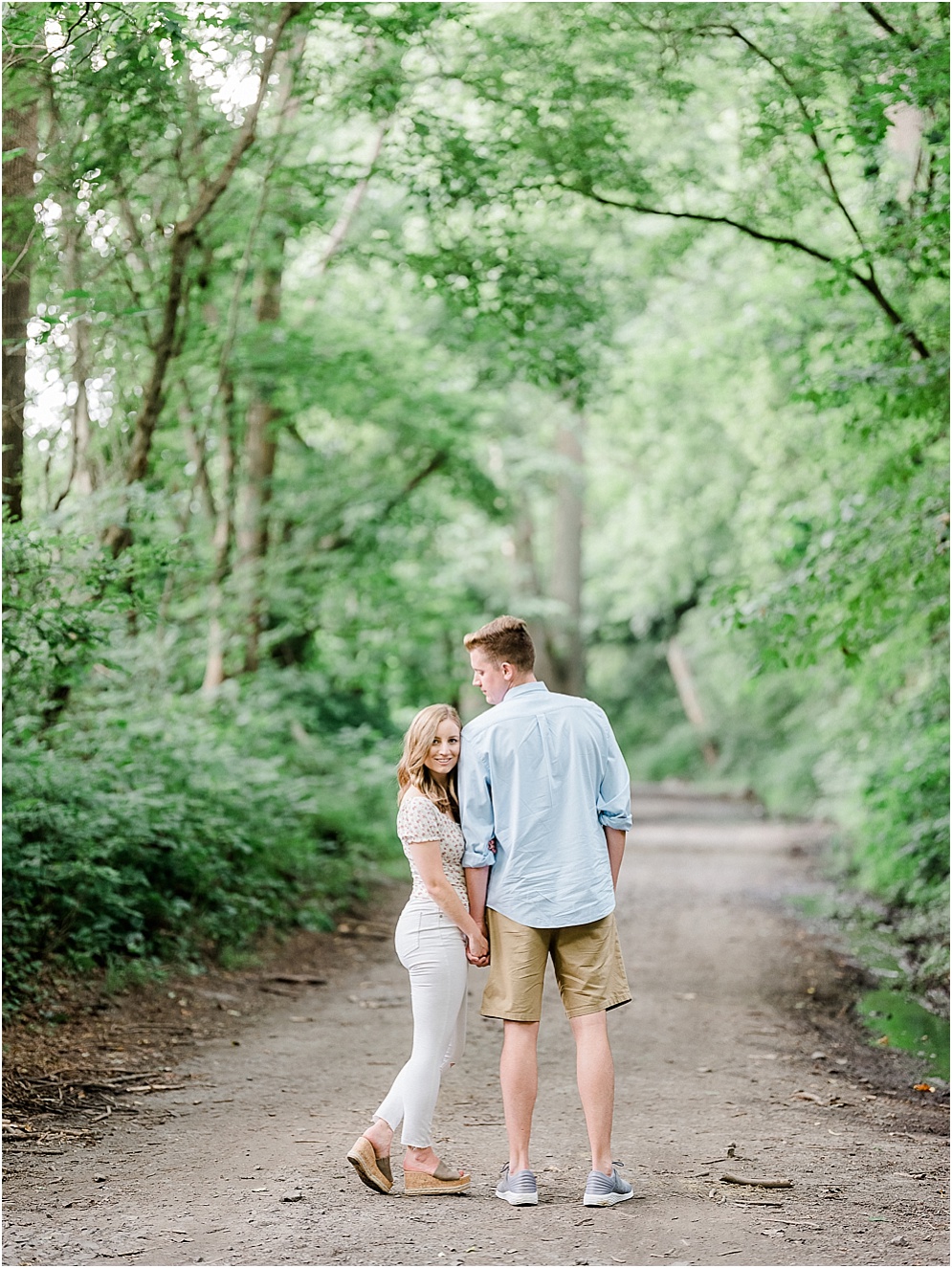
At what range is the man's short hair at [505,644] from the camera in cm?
436

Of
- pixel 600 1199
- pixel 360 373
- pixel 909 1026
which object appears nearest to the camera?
pixel 600 1199

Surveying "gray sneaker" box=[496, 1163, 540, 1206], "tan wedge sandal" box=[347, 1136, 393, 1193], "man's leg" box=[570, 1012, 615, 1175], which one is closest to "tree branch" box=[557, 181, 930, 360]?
"man's leg" box=[570, 1012, 615, 1175]

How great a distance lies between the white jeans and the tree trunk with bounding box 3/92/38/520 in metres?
3.55

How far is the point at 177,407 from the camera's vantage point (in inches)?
422

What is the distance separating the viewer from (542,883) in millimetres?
4176

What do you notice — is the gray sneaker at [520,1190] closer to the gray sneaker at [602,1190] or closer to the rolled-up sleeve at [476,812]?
the gray sneaker at [602,1190]

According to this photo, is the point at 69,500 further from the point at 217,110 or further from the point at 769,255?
the point at 769,255

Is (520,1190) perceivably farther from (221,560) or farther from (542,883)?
(221,560)

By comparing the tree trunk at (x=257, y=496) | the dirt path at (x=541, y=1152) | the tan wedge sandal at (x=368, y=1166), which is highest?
the tree trunk at (x=257, y=496)

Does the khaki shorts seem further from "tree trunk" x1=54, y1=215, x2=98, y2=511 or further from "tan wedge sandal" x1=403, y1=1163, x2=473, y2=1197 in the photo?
"tree trunk" x1=54, y1=215, x2=98, y2=511

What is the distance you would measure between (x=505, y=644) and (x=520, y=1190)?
6.18 feet

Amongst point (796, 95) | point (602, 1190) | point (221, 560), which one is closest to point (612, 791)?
point (602, 1190)

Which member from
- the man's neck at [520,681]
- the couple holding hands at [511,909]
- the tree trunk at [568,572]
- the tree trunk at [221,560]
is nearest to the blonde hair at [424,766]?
the couple holding hands at [511,909]

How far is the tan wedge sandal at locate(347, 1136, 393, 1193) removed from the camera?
411 cm
